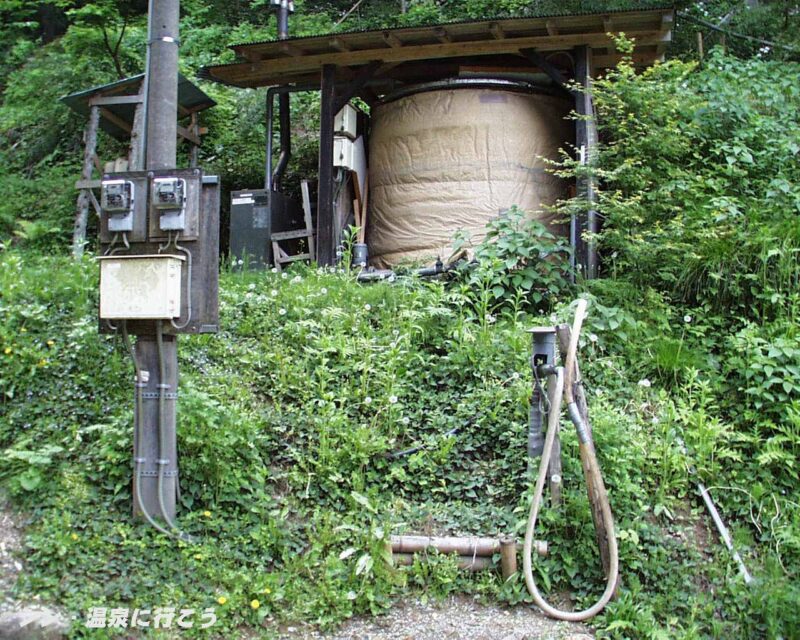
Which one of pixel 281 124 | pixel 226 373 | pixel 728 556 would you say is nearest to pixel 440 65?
pixel 281 124

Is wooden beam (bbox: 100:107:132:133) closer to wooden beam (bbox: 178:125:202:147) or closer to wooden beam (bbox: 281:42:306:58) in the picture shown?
wooden beam (bbox: 178:125:202:147)

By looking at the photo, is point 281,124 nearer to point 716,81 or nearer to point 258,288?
point 258,288

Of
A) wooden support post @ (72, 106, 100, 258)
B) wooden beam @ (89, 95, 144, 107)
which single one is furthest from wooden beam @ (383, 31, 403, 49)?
wooden support post @ (72, 106, 100, 258)

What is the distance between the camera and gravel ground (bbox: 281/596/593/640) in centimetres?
392

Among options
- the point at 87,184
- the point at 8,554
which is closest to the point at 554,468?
the point at 8,554

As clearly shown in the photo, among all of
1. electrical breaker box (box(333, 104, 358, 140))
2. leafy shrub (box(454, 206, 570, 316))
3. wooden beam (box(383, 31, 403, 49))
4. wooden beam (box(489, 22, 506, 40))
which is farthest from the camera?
electrical breaker box (box(333, 104, 358, 140))

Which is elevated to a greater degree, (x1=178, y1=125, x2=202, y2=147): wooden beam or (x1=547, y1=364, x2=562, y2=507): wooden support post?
(x1=178, y1=125, x2=202, y2=147): wooden beam

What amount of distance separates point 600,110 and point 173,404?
5.22m

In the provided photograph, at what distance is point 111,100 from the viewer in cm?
985

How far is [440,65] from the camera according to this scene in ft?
30.6

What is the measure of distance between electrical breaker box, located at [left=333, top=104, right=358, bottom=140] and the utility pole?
4.83 metres

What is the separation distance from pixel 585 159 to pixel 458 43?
1912 mm

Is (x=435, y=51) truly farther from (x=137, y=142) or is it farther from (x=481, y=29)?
(x=137, y=142)

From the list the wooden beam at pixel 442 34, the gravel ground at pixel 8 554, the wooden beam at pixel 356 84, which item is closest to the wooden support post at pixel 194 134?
the wooden beam at pixel 356 84
